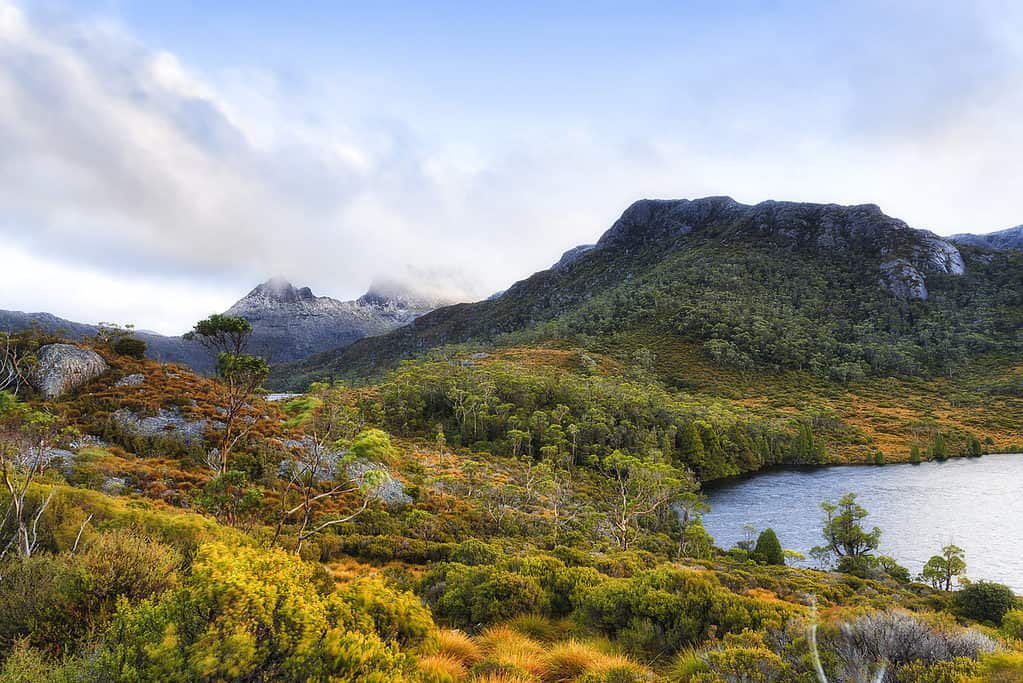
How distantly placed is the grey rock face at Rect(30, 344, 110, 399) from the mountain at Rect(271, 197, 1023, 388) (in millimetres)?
94916

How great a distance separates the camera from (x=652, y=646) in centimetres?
858

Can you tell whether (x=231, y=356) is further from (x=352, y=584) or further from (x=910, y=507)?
(x=910, y=507)

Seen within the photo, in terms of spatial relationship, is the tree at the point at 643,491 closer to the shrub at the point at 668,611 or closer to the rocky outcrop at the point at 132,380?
the shrub at the point at 668,611

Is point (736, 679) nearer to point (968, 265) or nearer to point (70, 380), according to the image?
point (70, 380)

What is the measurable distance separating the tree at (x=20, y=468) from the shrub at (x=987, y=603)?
24451mm

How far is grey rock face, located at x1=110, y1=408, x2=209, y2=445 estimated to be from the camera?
22.4m

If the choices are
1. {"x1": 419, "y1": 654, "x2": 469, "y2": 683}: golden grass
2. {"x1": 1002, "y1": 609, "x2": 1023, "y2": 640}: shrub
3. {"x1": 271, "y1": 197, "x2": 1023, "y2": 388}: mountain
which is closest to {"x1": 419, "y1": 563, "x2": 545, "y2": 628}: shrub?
{"x1": 419, "y1": 654, "x2": 469, "y2": 683}: golden grass

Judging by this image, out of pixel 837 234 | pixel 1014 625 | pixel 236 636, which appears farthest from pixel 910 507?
pixel 837 234

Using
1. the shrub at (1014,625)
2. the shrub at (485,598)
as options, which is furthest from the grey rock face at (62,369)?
the shrub at (1014,625)

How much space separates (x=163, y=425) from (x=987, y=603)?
34.8m

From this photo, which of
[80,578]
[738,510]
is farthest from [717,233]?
[80,578]

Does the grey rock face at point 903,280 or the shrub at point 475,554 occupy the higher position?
the grey rock face at point 903,280

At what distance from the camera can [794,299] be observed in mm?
132250

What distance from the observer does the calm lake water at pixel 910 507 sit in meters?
32.2
